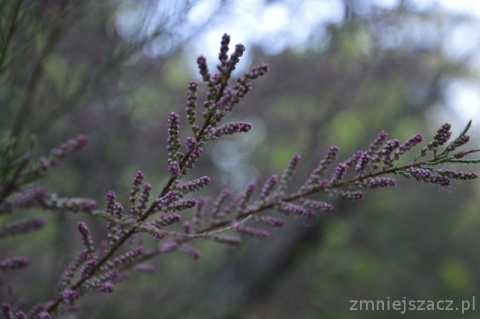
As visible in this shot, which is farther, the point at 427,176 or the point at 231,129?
the point at 427,176

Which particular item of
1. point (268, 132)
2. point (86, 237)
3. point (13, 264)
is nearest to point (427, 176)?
point (86, 237)

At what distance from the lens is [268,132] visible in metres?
9.60

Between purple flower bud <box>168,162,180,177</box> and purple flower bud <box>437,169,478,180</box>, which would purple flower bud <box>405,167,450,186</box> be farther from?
purple flower bud <box>168,162,180,177</box>

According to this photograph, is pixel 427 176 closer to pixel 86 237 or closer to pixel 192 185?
pixel 192 185

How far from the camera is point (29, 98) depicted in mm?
2008

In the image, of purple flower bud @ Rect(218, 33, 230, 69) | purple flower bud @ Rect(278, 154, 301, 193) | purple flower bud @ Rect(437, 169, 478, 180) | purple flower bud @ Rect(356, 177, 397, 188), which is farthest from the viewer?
purple flower bud @ Rect(278, 154, 301, 193)

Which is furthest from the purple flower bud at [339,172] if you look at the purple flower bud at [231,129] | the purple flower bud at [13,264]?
the purple flower bud at [13,264]

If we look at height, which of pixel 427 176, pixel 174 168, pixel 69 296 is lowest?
pixel 69 296

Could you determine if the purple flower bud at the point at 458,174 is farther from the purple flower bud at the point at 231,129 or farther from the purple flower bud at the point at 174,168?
the purple flower bud at the point at 174,168

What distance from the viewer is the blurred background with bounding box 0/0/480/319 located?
102 inches

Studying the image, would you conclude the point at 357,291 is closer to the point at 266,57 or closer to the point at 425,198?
the point at 425,198

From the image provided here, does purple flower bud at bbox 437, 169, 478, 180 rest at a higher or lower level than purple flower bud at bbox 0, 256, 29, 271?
higher

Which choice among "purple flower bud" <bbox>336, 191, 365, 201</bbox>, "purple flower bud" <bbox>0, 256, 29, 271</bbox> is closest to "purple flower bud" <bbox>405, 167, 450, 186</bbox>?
"purple flower bud" <bbox>336, 191, 365, 201</bbox>

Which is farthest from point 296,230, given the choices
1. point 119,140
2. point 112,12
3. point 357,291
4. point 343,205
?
point 112,12
